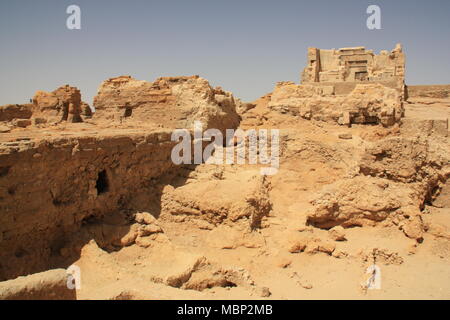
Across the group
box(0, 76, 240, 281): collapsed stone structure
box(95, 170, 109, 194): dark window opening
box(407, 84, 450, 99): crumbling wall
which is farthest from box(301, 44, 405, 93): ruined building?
box(95, 170, 109, 194): dark window opening

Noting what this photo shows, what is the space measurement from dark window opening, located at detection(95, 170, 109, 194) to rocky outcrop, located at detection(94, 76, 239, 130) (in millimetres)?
3061

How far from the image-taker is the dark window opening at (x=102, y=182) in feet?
20.9

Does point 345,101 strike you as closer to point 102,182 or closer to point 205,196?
point 205,196

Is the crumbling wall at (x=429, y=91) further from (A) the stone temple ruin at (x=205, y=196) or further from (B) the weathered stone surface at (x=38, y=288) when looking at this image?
(B) the weathered stone surface at (x=38, y=288)

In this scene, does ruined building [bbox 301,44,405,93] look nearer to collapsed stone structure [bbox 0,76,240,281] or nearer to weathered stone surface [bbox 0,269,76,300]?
collapsed stone structure [bbox 0,76,240,281]

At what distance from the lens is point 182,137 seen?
325 inches

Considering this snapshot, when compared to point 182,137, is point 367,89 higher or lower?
higher

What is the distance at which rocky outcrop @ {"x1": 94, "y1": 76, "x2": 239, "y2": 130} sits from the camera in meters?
9.23

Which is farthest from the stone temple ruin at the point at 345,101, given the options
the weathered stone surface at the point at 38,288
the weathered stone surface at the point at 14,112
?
the weathered stone surface at the point at 38,288

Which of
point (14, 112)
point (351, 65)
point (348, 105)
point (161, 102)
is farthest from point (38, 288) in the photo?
point (351, 65)
